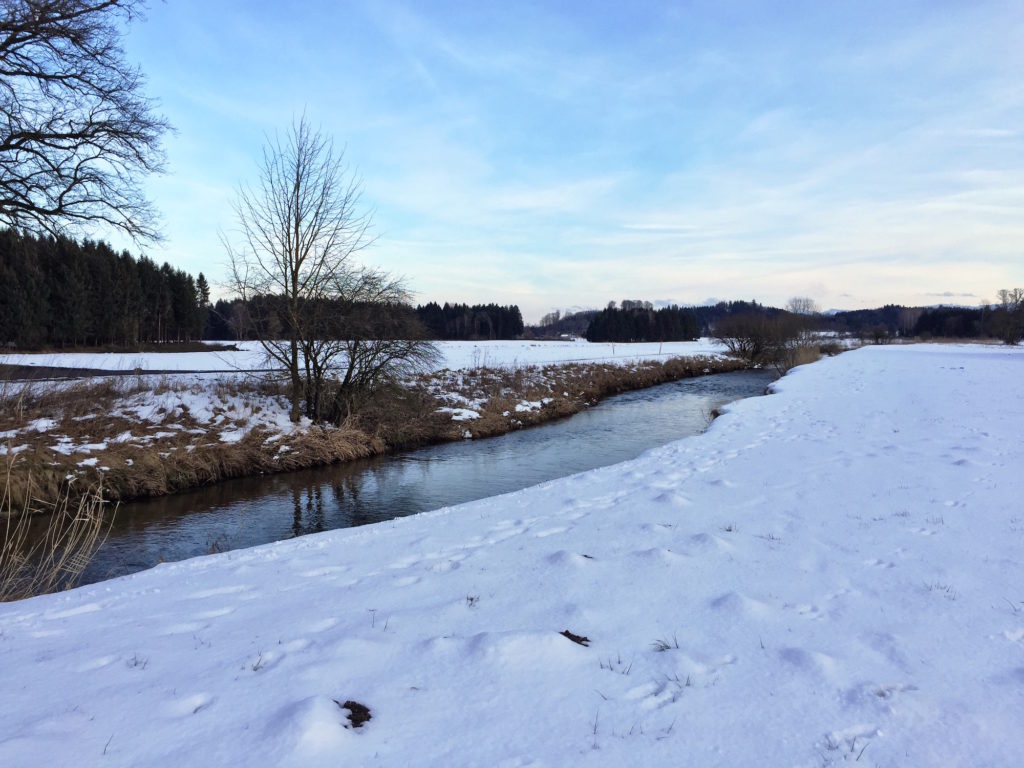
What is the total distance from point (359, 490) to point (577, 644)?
9.54 meters

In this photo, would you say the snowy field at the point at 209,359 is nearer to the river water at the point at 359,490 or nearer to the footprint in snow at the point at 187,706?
the river water at the point at 359,490

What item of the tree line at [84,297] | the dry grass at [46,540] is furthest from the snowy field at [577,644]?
the tree line at [84,297]

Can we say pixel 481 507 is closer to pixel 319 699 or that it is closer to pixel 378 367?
pixel 319 699

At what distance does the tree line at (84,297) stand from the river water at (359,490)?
37.4 metres

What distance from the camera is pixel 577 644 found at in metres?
3.33

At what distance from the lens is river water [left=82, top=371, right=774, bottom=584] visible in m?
A: 8.90

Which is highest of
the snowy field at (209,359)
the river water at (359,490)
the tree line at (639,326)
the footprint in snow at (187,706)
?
the tree line at (639,326)

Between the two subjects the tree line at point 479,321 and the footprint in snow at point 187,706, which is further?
the tree line at point 479,321

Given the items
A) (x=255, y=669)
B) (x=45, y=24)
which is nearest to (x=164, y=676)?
(x=255, y=669)

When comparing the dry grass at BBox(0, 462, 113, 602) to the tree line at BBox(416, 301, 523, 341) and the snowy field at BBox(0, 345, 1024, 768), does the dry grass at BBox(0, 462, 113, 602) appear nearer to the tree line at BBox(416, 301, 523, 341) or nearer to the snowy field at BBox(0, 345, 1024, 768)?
the snowy field at BBox(0, 345, 1024, 768)

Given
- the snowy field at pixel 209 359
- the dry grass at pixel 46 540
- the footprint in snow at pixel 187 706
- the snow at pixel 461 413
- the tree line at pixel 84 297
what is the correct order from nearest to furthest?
the footprint in snow at pixel 187 706
the dry grass at pixel 46 540
the snow at pixel 461 413
the snowy field at pixel 209 359
the tree line at pixel 84 297

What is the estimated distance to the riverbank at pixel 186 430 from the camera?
11.4m

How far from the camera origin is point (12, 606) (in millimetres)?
4797

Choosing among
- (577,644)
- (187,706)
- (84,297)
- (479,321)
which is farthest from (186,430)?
(479,321)
